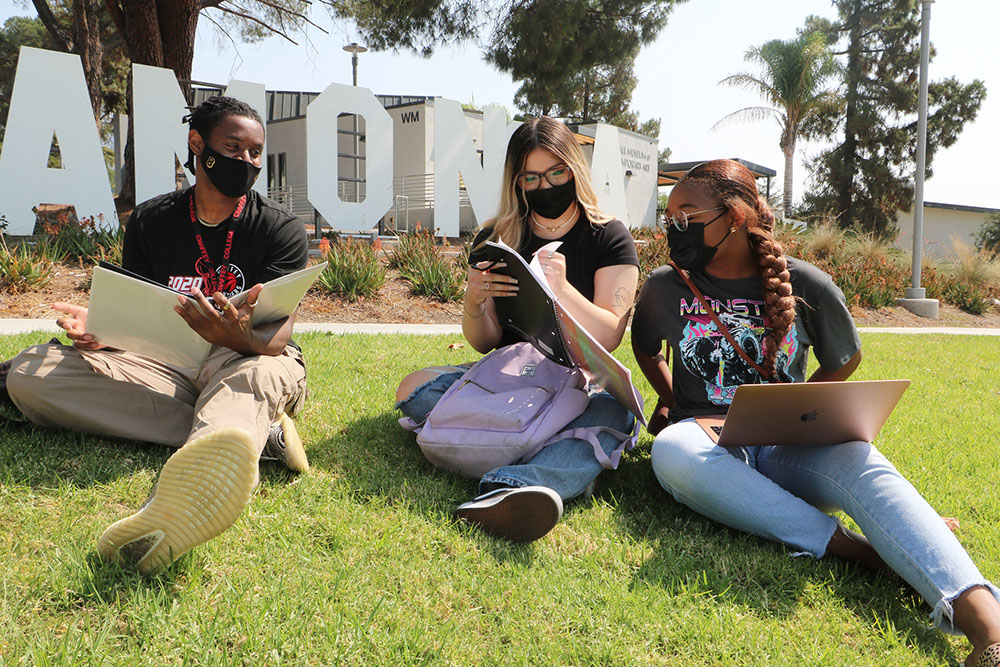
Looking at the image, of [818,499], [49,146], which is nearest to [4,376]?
[818,499]

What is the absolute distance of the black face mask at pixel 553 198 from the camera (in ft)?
10.3

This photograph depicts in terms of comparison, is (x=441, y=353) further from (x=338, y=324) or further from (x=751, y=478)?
(x=751, y=478)

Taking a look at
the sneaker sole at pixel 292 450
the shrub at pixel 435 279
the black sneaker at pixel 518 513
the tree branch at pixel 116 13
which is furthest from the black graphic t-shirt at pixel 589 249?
the tree branch at pixel 116 13

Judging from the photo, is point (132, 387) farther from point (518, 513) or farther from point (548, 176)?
point (548, 176)

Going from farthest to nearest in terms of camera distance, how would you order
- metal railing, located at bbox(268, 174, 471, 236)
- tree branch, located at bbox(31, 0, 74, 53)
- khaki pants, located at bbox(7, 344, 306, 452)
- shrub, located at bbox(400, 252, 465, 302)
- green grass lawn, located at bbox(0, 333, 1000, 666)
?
1. metal railing, located at bbox(268, 174, 471, 236)
2. tree branch, located at bbox(31, 0, 74, 53)
3. shrub, located at bbox(400, 252, 465, 302)
4. khaki pants, located at bbox(7, 344, 306, 452)
5. green grass lawn, located at bbox(0, 333, 1000, 666)

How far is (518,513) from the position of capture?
228cm

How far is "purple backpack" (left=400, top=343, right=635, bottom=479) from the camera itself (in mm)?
2641

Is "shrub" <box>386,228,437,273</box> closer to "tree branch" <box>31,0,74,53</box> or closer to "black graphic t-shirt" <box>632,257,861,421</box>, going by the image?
"black graphic t-shirt" <box>632,257,861,421</box>

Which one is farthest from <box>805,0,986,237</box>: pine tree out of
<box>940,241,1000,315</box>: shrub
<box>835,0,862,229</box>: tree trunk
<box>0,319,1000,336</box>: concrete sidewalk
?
<box>0,319,1000,336</box>: concrete sidewalk

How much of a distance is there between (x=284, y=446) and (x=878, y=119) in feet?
112

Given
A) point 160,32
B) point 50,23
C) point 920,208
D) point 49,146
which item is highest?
point 50,23

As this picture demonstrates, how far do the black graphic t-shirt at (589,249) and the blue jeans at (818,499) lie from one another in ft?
2.63

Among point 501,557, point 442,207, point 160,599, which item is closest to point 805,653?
point 501,557

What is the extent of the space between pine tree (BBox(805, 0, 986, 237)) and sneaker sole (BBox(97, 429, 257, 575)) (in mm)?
→ 31968
